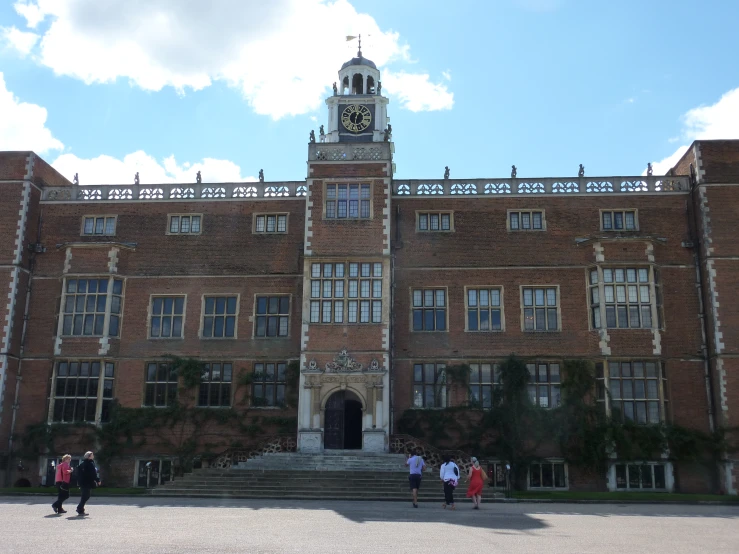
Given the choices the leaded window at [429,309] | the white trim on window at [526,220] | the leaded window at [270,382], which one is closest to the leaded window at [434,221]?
the white trim on window at [526,220]

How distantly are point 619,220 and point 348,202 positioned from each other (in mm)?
10914

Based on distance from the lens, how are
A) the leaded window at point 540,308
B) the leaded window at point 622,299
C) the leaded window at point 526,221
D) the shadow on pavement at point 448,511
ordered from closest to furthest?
the shadow on pavement at point 448,511 → the leaded window at point 622,299 → the leaded window at point 540,308 → the leaded window at point 526,221

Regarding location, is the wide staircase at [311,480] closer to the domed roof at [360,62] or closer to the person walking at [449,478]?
the person walking at [449,478]

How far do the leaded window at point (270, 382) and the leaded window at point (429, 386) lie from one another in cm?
519

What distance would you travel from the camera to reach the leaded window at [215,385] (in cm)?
3109

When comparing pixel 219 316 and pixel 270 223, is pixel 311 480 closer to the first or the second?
pixel 219 316

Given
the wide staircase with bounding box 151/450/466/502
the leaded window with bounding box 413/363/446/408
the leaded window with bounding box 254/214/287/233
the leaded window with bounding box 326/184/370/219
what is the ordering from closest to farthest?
the wide staircase with bounding box 151/450/466/502 → the leaded window with bounding box 413/363/446/408 → the leaded window with bounding box 326/184/370/219 → the leaded window with bounding box 254/214/287/233

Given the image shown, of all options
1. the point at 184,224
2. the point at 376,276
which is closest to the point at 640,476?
the point at 376,276

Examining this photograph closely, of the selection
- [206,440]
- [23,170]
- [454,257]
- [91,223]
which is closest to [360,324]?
[454,257]

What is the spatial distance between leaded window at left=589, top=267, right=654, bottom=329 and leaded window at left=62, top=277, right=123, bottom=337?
62.4 feet

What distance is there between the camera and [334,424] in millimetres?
29656

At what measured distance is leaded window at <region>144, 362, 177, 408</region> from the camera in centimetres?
3120

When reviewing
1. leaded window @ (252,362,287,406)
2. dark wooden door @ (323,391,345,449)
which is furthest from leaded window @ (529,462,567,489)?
leaded window @ (252,362,287,406)

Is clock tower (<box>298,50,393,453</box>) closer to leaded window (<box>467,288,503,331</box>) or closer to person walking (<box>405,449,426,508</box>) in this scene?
leaded window (<box>467,288,503,331</box>)
